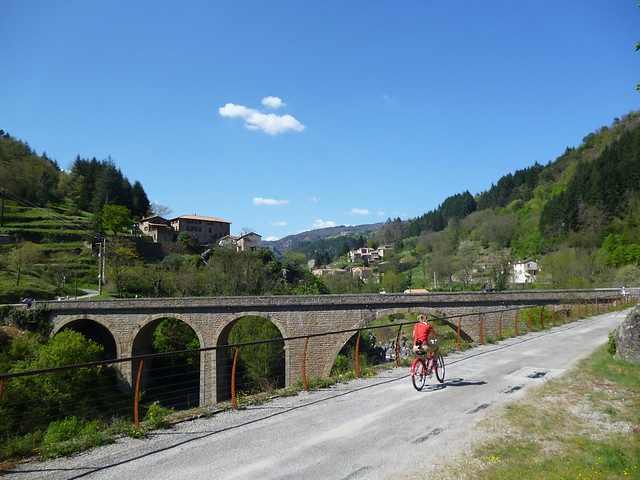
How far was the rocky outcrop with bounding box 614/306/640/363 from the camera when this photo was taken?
29.4ft

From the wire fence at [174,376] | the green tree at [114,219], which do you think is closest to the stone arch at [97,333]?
the wire fence at [174,376]

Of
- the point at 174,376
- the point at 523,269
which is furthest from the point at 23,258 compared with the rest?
the point at 523,269

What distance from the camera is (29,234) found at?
5122 centimetres

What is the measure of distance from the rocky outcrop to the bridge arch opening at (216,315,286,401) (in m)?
19.9

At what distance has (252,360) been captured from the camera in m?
31.5

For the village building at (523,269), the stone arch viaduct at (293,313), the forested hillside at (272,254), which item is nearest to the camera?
the stone arch viaduct at (293,313)

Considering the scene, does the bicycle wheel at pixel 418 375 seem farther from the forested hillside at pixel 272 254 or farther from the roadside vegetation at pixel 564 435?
the forested hillside at pixel 272 254

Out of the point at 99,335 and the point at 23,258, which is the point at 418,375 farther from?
the point at 23,258

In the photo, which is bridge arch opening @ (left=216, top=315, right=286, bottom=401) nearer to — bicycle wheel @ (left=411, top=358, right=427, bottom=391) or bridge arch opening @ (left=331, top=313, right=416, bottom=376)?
bridge arch opening @ (left=331, top=313, right=416, bottom=376)

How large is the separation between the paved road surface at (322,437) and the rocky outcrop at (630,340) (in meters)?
1.87

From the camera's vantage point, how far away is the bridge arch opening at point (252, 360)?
2667 centimetres

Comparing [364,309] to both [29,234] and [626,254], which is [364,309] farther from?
[29,234]

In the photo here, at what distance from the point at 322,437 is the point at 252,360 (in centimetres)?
2743

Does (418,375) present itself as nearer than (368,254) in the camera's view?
Yes
